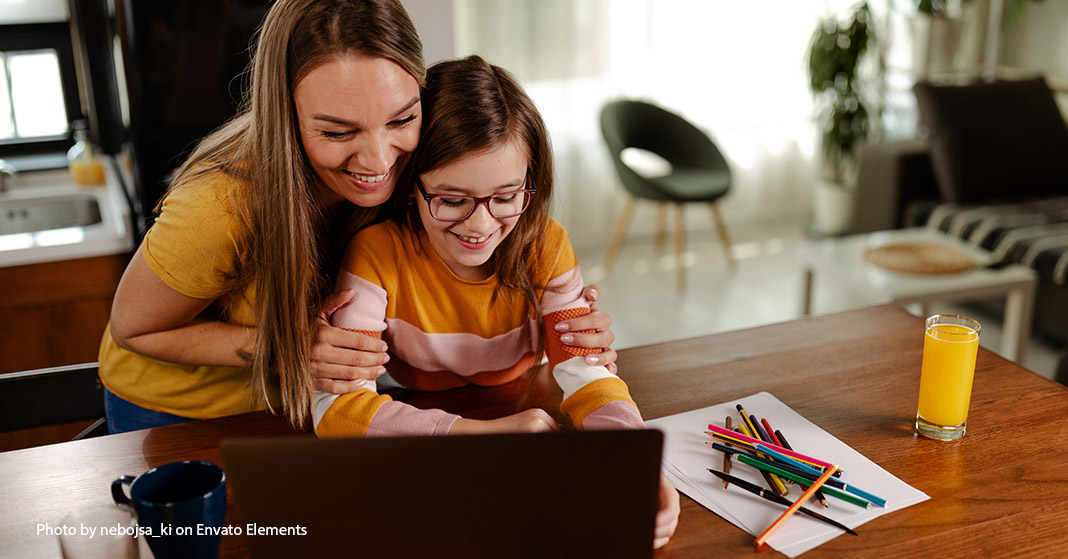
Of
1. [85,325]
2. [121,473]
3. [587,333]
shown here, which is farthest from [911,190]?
[121,473]

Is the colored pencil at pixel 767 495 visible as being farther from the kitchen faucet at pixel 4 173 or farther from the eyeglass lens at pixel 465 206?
the kitchen faucet at pixel 4 173

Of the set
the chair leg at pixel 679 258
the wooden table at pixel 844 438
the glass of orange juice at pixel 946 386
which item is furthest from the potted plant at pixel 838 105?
the glass of orange juice at pixel 946 386

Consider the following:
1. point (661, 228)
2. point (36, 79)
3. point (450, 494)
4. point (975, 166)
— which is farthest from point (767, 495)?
point (661, 228)

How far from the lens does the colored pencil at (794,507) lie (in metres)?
0.92

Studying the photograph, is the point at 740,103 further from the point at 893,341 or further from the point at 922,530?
the point at 922,530

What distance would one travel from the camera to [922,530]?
933 mm

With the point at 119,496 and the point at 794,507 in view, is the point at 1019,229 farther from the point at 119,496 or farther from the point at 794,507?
the point at 119,496

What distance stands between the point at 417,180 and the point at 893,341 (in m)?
0.79

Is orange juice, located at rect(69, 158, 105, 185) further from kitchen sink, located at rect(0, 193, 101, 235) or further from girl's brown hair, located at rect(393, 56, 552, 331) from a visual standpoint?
girl's brown hair, located at rect(393, 56, 552, 331)

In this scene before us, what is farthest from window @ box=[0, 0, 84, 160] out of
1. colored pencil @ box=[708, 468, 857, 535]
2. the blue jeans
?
colored pencil @ box=[708, 468, 857, 535]

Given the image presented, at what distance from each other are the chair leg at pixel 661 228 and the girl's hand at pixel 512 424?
3093mm

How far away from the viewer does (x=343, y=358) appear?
3.61ft

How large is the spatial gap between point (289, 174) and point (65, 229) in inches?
60.7

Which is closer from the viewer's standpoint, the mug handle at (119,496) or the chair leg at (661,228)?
the mug handle at (119,496)
